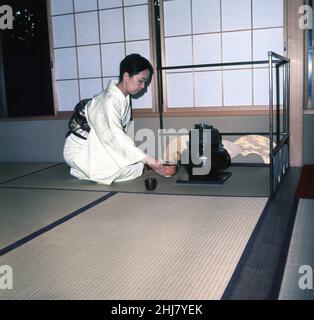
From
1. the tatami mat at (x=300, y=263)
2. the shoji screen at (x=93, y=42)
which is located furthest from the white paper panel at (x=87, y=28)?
the tatami mat at (x=300, y=263)

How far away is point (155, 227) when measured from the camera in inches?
85.9

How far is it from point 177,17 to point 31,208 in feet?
8.16

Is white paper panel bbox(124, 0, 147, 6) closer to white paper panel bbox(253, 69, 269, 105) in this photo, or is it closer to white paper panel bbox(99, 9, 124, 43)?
white paper panel bbox(99, 9, 124, 43)

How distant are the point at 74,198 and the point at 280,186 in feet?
5.08

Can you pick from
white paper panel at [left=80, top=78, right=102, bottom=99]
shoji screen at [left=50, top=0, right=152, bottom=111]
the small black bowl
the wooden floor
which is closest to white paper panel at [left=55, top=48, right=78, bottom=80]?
shoji screen at [left=50, top=0, right=152, bottom=111]

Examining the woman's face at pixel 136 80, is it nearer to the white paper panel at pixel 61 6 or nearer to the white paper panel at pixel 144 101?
the white paper panel at pixel 144 101

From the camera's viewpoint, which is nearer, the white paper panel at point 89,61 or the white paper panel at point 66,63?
the white paper panel at point 89,61

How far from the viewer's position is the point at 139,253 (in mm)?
1850

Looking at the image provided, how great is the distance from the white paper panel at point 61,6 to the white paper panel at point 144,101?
1319 mm

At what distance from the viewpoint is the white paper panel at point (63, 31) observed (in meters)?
4.55

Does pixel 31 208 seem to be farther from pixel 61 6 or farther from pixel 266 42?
pixel 61 6

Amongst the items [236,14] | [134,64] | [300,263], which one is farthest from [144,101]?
[300,263]

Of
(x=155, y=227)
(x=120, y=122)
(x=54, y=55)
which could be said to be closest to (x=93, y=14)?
(x=54, y=55)

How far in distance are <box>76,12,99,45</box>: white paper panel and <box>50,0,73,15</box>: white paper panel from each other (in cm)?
14
